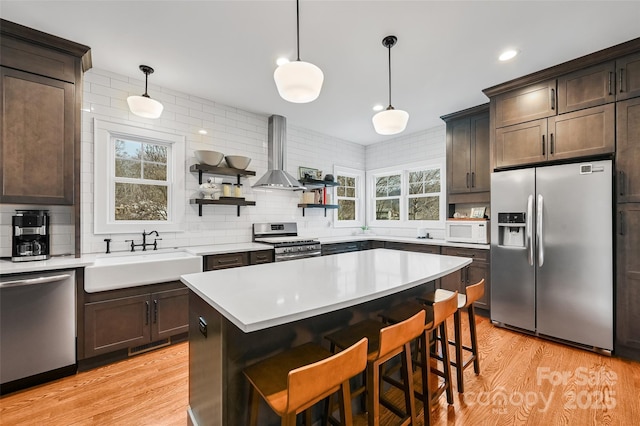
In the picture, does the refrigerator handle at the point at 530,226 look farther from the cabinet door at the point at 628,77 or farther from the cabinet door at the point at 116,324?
the cabinet door at the point at 116,324

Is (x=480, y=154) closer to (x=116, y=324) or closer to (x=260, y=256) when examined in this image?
(x=260, y=256)

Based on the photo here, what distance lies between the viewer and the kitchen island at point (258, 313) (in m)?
1.18

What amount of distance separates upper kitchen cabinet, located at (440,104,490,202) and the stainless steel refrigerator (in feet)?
2.17

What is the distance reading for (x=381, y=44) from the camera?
247 centimetres

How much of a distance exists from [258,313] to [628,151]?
351 cm

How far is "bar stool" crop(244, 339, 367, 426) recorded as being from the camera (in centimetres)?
95

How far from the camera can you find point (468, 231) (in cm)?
379

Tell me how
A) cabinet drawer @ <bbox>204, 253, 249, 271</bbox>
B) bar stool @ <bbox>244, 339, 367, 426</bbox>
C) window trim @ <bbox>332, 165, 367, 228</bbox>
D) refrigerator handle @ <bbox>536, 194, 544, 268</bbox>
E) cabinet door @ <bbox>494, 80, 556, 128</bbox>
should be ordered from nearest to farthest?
bar stool @ <bbox>244, 339, 367, 426</bbox> → refrigerator handle @ <bbox>536, 194, 544, 268</bbox> → cabinet door @ <bbox>494, 80, 556, 128</bbox> → cabinet drawer @ <bbox>204, 253, 249, 271</bbox> → window trim @ <bbox>332, 165, 367, 228</bbox>

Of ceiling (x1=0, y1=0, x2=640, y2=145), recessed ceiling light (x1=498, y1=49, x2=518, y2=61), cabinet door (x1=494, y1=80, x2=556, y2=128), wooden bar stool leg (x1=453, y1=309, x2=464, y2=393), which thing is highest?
ceiling (x1=0, y1=0, x2=640, y2=145)

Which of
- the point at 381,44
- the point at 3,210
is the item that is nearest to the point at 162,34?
the point at 381,44

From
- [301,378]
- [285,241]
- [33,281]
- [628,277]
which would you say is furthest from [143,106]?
[628,277]

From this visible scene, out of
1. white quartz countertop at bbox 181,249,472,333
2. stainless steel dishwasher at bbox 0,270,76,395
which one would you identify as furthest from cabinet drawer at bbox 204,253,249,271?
white quartz countertop at bbox 181,249,472,333

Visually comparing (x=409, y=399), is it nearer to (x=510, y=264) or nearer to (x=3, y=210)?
(x=510, y=264)

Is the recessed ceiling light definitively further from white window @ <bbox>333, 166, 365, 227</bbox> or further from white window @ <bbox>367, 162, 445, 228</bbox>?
white window @ <bbox>333, 166, 365, 227</bbox>
